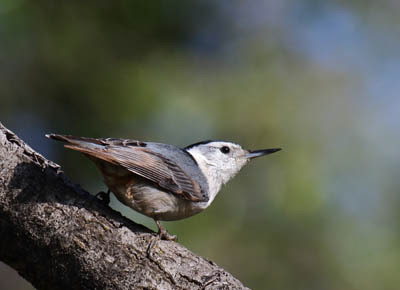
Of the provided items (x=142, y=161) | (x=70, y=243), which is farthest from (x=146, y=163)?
(x=70, y=243)

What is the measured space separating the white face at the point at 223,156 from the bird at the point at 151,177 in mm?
375

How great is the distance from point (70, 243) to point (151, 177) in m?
0.76

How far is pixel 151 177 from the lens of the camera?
3219 millimetres

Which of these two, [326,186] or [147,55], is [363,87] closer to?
[326,186]

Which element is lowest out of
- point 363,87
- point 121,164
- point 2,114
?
point 2,114

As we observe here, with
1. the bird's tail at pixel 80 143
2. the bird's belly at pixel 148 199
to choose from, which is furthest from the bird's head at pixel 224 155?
the bird's tail at pixel 80 143

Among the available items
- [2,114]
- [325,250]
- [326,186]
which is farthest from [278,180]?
[2,114]

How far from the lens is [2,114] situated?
455cm

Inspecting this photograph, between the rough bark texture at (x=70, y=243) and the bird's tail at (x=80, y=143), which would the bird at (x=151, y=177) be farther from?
the rough bark texture at (x=70, y=243)

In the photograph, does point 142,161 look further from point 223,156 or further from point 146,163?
point 223,156

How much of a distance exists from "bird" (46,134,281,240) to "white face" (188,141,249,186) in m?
0.38


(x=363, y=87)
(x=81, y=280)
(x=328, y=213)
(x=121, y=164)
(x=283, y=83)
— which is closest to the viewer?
(x=81, y=280)

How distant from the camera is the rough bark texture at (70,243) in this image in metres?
2.56

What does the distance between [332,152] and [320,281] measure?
1052mm
